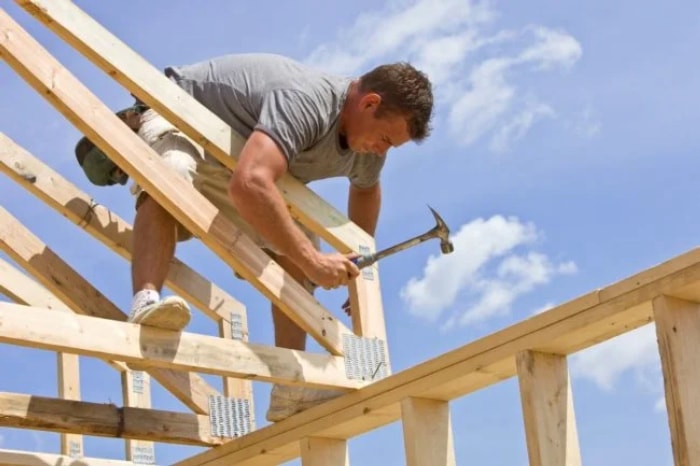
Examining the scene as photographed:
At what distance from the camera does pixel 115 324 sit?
3.65 metres

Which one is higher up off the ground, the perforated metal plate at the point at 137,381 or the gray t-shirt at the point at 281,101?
the gray t-shirt at the point at 281,101

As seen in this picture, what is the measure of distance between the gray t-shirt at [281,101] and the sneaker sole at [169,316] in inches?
22.8

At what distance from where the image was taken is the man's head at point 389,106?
13.3ft

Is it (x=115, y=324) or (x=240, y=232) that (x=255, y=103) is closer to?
(x=240, y=232)

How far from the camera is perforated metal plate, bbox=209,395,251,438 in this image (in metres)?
4.54

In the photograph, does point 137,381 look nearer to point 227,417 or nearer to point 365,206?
point 227,417

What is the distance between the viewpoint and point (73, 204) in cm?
464

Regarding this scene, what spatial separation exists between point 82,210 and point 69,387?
49.0 inches

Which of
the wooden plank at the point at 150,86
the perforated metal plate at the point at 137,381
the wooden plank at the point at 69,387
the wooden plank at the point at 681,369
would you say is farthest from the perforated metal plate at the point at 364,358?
the wooden plank at the point at 69,387

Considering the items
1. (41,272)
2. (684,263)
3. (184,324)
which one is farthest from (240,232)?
(684,263)

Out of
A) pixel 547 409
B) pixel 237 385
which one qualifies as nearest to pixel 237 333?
pixel 237 385

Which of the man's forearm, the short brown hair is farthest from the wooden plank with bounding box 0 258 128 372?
the short brown hair

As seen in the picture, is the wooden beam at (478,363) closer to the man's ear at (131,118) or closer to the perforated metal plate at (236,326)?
the perforated metal plate at (236,326)

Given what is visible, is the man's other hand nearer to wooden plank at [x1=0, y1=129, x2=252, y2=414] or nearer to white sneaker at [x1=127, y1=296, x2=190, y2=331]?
white sneaker at [x1=127, y1=296, x2=190, y2=331]
